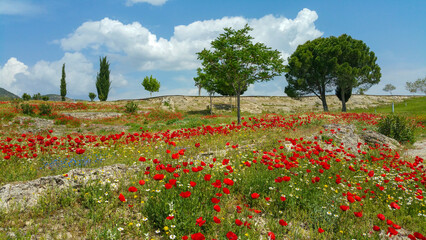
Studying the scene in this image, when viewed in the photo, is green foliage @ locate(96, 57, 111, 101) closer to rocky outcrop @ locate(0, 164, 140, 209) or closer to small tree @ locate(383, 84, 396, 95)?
rocky outcrop @ locate(0, 164, 140, 209)

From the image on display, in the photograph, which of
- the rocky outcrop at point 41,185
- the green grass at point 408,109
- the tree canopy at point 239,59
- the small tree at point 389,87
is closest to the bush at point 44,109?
the tree canopy at point 239,59

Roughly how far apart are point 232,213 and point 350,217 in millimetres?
2138

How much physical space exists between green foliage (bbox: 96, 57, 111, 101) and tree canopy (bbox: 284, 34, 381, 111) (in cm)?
4290

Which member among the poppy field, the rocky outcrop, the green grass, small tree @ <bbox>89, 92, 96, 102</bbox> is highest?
small tree @ <bbox>89, 92, 96, 102</bbox>

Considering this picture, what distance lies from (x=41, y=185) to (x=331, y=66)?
38.8 meters

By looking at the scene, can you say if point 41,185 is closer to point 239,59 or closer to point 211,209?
point 211,209

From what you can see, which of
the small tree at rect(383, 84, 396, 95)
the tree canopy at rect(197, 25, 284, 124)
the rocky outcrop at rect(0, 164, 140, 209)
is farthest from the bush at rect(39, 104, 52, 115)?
the small tree at rect(383, 84, 396, 95)

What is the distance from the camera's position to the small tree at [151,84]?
55.5m

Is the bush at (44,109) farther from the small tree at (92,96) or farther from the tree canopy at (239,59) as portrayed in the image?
the small tree at (92,96)

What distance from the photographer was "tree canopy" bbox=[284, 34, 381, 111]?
34125 millimetres

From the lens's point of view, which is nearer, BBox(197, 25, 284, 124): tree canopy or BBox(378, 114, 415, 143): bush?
BBox(378, 114, 415, 143): bush

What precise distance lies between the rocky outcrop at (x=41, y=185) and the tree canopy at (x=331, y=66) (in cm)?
Result: 3506

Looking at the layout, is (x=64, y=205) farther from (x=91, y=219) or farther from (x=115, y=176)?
(x=115, y=176)

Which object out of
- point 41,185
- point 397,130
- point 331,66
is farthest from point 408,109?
point 41,185
